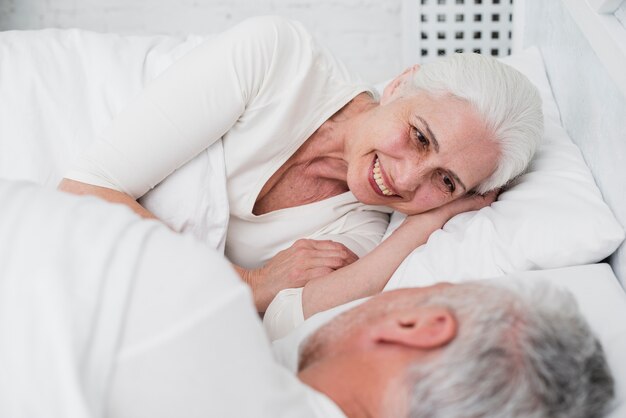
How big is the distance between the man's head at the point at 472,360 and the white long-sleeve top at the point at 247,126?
715 millimetres

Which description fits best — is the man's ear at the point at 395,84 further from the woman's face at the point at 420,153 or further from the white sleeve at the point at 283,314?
the white sleeve at the point at 283,314

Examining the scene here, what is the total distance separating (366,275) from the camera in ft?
4.81

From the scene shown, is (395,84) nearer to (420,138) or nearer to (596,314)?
(420,138)

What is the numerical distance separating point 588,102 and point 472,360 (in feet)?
3.10

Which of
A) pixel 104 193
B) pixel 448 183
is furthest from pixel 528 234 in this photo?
pixel 104 193

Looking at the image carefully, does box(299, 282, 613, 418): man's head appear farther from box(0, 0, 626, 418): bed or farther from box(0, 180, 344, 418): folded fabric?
box(0, 0, 626, 418): bed

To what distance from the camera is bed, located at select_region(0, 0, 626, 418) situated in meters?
1.33

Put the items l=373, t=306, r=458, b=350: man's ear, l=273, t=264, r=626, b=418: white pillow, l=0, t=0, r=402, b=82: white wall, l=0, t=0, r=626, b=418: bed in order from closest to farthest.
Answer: l=373, t=306, r=458, b=350: man's ear, l=273, t=264, r=626, b=418: white pillow, l=0, t=0, r=626, b=418: bed, l=0, t=0, r=402, b=82: white wall

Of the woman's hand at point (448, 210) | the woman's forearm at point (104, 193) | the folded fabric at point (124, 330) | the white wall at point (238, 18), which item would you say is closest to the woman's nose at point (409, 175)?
the woman's hand at point (448, 210)

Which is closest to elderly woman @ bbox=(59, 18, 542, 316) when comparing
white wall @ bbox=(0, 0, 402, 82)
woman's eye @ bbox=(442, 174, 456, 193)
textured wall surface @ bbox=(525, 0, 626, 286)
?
woman's eye @ bbox=(442, 174, 456, 193)

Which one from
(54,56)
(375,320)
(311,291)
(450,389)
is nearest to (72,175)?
(54,56)

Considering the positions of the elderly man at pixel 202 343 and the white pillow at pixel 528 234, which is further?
the white pillow at pixel 528 234

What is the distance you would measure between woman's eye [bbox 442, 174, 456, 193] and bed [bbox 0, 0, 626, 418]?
→ 0.07 metres

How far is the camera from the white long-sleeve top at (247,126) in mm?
1448
